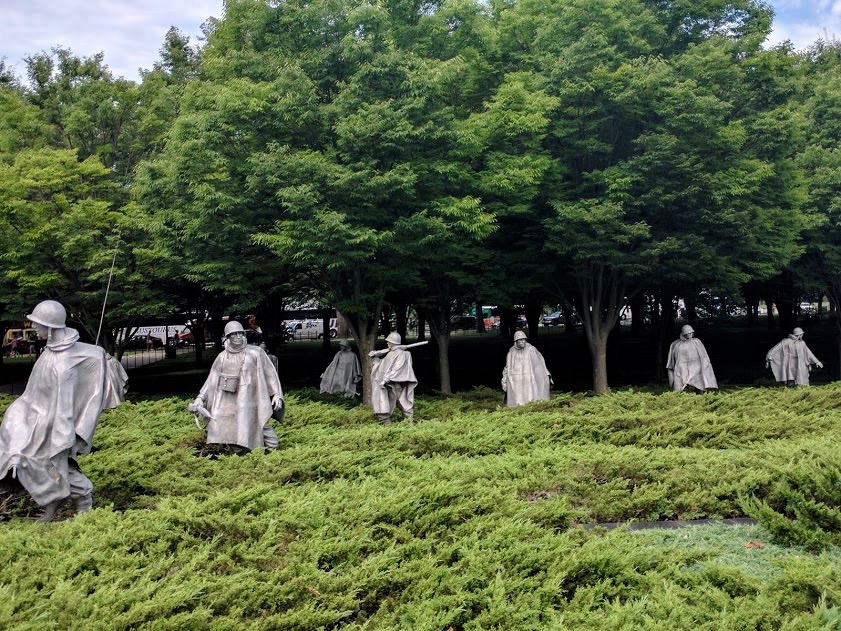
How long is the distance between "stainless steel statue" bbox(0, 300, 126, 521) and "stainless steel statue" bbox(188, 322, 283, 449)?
9.74ft

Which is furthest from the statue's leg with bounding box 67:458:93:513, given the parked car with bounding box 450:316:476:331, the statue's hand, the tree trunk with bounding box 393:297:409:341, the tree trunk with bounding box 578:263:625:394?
the parked car with bounding box 450:316:476:331

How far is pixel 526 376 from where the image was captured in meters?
15.2

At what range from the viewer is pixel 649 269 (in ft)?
61.5

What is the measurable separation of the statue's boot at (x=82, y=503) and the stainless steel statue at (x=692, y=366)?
1311 centimetres

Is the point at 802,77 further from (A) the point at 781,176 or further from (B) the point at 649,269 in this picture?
(B) the point at 649,269

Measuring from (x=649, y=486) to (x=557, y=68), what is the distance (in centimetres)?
1174

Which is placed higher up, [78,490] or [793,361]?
[78,490]

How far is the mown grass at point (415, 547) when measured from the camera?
502cm

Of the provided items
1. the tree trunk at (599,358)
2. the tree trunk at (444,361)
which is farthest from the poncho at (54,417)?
the tree trunk at (599,358)

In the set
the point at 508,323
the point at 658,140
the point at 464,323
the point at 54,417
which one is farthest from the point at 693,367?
the point at 464,323

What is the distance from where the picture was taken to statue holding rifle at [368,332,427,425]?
14.1 m

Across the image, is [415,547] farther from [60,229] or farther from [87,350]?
[60,229]

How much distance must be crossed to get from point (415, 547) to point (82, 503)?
10.9ft

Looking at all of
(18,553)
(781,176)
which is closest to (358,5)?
(781,176)
